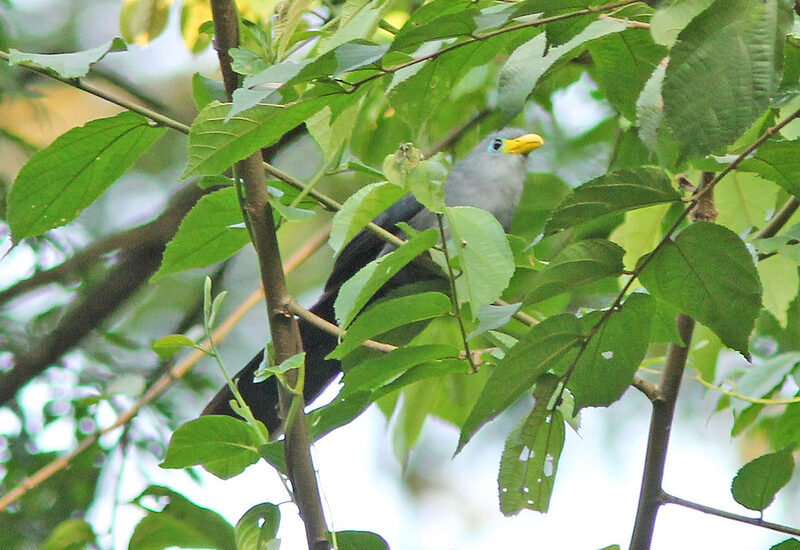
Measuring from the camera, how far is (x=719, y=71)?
48.1 inches

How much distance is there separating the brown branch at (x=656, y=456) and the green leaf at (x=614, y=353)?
→ 0.29 m

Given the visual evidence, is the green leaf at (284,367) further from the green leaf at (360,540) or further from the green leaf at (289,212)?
the green leaf at (360,540)

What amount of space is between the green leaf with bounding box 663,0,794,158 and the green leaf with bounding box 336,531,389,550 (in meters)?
0.97

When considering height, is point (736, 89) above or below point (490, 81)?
below

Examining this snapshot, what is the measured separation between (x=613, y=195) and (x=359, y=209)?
15.4 inches

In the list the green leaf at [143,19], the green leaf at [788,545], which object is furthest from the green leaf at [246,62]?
the green leaf at [143,19]

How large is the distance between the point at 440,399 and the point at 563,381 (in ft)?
4.68

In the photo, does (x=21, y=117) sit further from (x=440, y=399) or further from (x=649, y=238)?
(x=649, y=238)

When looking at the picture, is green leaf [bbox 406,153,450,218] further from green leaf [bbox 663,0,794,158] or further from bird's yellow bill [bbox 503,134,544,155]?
bird's yellow bill [bbox 503,134,544,155]

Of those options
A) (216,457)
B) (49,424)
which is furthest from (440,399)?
(49,424)

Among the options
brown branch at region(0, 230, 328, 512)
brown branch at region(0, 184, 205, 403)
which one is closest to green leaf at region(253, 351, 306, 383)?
brown branch at region(0, 230, 328, 512)

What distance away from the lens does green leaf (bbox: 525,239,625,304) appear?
5.26ft

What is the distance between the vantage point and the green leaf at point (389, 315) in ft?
5.42

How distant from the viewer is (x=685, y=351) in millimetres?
2014
